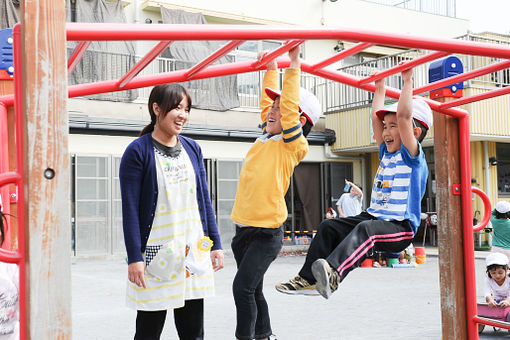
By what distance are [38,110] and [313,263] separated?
1.54 m

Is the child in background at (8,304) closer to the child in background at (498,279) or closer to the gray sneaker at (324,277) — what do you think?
the gray sneaker at (324,277)

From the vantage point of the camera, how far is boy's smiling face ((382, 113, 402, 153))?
11.0ft

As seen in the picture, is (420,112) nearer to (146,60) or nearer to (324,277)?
(324,277)

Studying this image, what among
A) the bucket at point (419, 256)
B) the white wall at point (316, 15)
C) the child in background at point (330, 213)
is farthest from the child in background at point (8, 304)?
the white wall at point (316, 15)

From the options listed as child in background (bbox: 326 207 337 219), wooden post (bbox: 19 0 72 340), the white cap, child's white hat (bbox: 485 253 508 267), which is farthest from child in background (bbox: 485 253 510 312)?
child in background (bbox: 326 207 337 219)

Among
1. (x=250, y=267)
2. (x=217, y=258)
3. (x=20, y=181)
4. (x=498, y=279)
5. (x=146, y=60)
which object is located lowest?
(x=498, y=279)

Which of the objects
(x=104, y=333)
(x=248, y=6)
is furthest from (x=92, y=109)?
(x=104, y=333)

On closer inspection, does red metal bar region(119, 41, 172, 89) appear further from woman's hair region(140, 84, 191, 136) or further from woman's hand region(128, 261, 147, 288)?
woman's hand region(128, 261, 147, 288)

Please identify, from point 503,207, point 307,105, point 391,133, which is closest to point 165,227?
point 307,105

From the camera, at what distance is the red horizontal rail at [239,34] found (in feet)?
6.88

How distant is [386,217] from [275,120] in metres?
0.79

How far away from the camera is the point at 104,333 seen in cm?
525

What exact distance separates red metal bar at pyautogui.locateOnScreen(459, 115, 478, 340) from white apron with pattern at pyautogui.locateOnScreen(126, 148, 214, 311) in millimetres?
1639

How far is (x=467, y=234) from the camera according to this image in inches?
141
